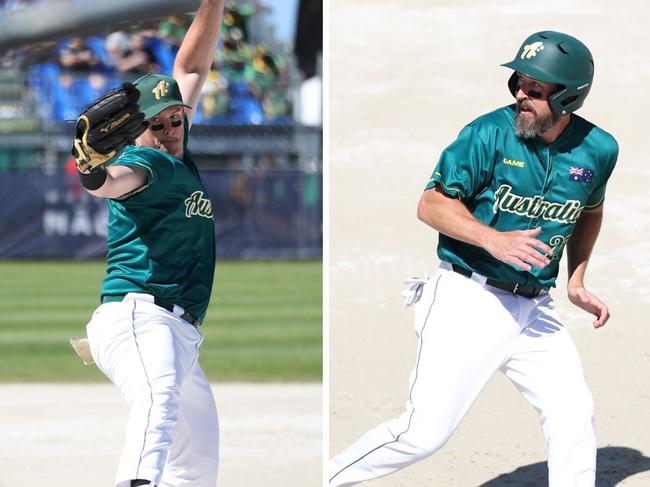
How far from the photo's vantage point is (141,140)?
3830 mm

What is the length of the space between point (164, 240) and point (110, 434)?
3.23 meters

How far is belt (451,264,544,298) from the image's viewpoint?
392 centimetres

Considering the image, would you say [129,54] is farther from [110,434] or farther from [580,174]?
[580,174]

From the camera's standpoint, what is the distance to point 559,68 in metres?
3.83

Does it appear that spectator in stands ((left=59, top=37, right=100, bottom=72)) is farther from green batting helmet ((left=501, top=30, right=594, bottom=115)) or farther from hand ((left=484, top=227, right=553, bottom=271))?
hand ((left=484, top=227, right=553, bottom=271))

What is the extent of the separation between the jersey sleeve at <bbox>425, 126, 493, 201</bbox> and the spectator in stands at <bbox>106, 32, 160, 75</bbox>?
81.7 feet

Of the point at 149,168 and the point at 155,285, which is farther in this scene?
the point at 155,285

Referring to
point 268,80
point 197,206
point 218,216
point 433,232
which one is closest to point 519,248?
point 197,206

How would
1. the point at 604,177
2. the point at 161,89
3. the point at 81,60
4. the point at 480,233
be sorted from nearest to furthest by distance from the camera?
1. the point at 480,233
2. the point at 161,89
3. the point at 604,177
4. the point at 81,60

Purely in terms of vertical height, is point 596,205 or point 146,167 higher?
point 146,167

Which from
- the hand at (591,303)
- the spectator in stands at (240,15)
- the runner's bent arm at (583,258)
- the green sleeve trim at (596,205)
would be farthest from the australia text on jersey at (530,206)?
the spectator in stands at (240,15)

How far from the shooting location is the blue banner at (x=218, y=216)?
2206 cm

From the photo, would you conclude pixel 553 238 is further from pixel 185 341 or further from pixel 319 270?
pixel 319 270

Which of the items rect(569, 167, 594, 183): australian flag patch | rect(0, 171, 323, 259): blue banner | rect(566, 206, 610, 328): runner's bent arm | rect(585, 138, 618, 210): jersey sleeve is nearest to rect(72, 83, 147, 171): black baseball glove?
rect(569, 167, 594, 183): australian flag patch
